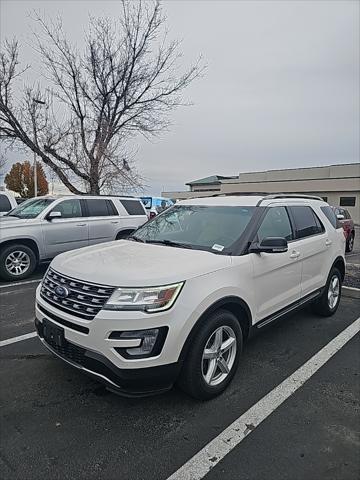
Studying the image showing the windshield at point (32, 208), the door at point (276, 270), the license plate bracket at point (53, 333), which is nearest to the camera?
the license plate bracket at point (53, 333)

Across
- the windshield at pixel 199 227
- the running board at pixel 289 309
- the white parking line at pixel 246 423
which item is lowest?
Result: the white parking line at pixel 246 423

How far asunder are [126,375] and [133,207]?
696 centimetres

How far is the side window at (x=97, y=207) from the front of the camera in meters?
8.14

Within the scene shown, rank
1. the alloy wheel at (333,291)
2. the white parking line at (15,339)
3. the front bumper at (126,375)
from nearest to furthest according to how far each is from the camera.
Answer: the front bumper at (126,375)
the white parking line at (15,339)
the alloy wheel at (333,291)

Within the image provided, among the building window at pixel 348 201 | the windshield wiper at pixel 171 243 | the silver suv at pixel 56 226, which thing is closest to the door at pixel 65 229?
the silver suv at pixel 56 226

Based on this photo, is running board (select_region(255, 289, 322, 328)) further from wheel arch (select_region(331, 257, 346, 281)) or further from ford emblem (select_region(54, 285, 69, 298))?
ford emblem (select_region(54, 285, 69, 298))

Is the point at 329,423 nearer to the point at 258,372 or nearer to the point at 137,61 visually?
the point at 258,372

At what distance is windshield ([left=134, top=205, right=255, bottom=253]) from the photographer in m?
3.39

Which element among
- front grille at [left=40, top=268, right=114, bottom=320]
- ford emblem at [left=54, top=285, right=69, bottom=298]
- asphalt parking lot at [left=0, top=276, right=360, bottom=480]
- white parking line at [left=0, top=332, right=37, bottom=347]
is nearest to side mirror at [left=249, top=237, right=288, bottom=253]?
asphalt parking lot at [left=0, top=276, right=360, bottom=480]

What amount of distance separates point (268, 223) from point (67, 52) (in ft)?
57.5

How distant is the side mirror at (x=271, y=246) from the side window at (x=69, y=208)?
18.6 ft

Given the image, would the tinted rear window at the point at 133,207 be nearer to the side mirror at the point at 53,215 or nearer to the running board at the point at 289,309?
the side mirror at the point at 53,215

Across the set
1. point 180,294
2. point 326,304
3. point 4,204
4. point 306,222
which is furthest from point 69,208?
point 180,294

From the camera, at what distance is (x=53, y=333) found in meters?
2.71
